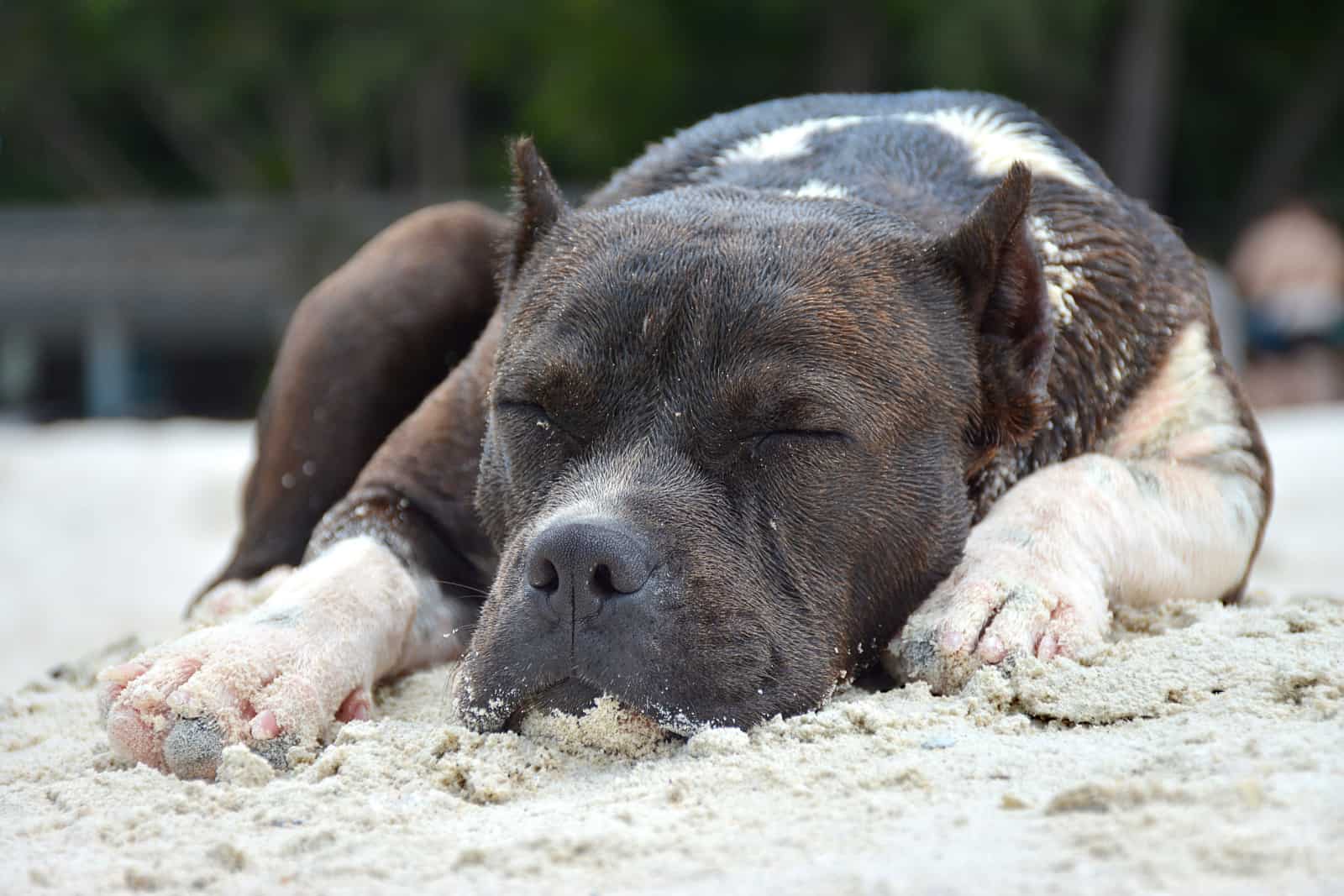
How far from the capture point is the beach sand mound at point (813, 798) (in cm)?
193

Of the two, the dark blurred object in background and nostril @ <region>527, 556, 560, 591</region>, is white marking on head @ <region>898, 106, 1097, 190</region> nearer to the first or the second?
nostril @ <region>527, 556, 560, 591</region>

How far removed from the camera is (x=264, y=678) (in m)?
2.93

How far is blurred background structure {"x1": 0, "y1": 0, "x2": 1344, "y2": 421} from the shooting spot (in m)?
13.9

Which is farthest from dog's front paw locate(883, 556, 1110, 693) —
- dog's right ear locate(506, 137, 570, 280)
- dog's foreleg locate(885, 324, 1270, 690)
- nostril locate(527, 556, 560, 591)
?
dog's right ear locate(506, 137, 570, 280)

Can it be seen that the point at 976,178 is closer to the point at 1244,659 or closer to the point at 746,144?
the point at 746,144

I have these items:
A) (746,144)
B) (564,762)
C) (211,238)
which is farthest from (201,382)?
(564,762)

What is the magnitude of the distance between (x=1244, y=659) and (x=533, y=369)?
137 centimetres

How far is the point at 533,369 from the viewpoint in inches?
116

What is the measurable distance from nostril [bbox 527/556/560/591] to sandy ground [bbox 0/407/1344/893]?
22 centimetres

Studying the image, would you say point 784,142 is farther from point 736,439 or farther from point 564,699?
point 564,699

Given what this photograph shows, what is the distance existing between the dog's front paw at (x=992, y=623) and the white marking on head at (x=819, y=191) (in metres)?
0.90

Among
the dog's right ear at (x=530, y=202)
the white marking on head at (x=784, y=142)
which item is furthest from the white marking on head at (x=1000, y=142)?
the dog's right ear at (x=530, y=202)

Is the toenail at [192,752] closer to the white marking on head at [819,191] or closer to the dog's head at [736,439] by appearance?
the dog's head at [736,439]

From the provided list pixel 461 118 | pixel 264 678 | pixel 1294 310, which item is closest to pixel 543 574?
pixel 264 678
